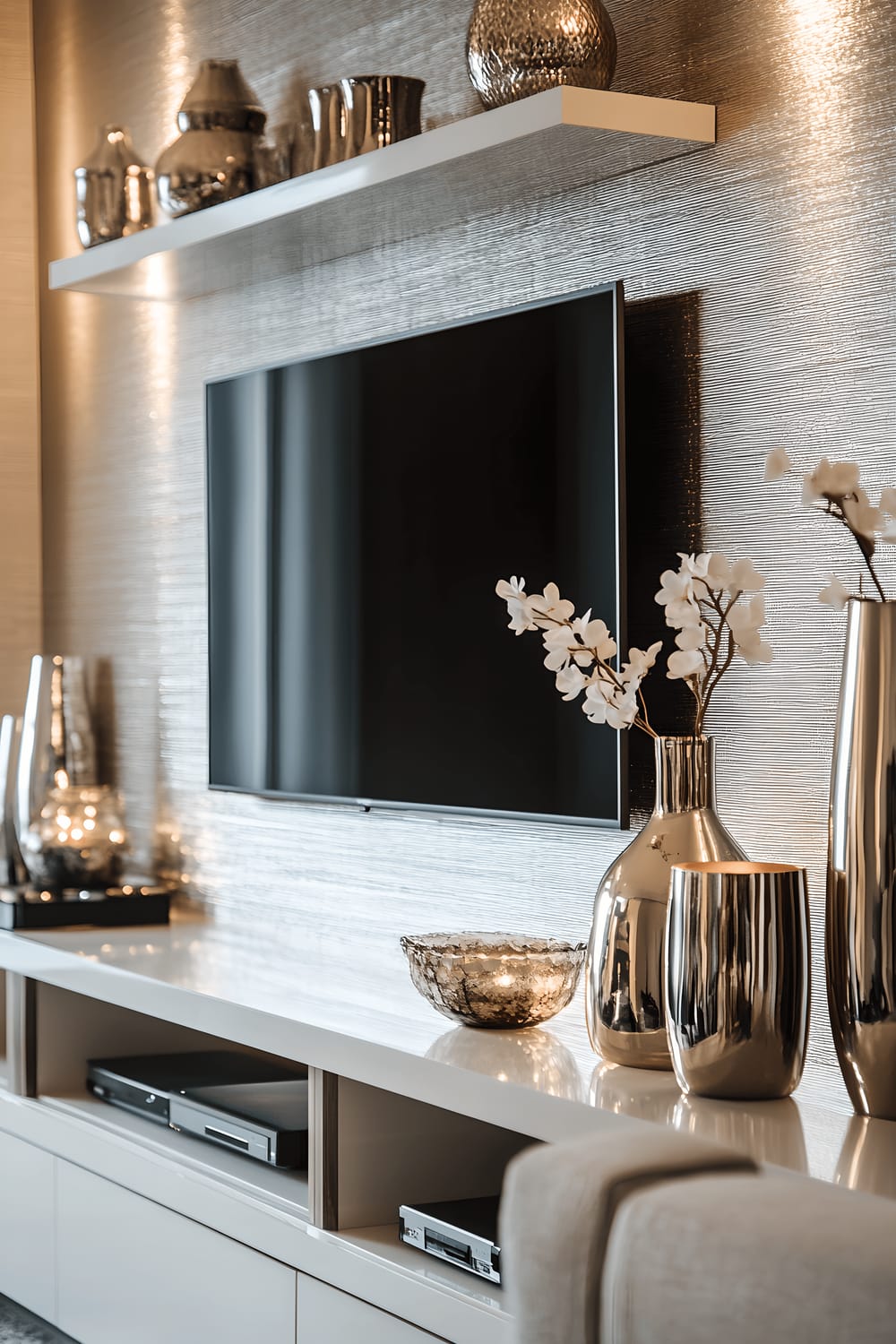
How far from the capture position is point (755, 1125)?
1608 millimetres

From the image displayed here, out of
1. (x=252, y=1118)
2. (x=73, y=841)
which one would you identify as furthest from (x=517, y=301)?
(x=73, y=841)

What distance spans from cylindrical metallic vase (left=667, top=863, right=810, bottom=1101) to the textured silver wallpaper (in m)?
0.25

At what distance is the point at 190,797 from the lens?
10.8 feet

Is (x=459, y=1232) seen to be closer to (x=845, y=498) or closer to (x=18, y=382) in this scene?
(x=845, y=498)

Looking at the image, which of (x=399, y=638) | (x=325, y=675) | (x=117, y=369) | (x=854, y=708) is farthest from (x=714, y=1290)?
(x=117, y=369)

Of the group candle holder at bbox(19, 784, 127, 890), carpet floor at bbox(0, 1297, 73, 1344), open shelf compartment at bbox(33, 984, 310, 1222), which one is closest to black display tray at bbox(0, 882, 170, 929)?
candle holder at bbox(19, 784, 127, 890)

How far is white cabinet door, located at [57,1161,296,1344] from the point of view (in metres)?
2.19

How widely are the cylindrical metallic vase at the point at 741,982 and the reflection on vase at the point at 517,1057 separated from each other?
147 millimetres

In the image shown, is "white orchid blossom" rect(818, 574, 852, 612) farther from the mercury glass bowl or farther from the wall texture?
the wall texture

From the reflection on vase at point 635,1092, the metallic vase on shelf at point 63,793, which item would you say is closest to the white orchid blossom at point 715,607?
the reflection on vase at point 635,1092

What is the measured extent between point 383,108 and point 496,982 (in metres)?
1.36

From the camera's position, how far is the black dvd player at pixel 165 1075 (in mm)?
2645

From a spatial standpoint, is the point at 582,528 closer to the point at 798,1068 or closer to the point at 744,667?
the point at 744,667

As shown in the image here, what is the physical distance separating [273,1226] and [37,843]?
1.33m
